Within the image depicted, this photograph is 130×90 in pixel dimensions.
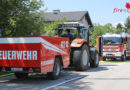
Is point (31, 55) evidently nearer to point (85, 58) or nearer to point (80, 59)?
point (80, 59)

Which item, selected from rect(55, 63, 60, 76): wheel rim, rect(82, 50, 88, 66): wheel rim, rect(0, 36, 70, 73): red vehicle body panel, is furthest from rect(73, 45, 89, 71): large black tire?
rect(0, 36, 70, 73): red vehicle body panel

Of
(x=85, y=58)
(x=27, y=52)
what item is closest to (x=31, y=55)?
(x=27, y=52)

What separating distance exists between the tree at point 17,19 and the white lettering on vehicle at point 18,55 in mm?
6255

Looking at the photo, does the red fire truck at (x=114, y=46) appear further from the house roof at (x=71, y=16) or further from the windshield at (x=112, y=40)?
the house roof at (x=71, y=16)

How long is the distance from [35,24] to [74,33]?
353cm

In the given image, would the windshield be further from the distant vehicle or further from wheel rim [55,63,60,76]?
wheel rim [55,63,60,76]

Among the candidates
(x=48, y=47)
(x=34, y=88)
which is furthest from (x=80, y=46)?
(x=34, y=88)

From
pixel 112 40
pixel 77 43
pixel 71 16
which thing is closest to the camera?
pixel 77 43

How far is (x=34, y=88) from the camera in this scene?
853 cm

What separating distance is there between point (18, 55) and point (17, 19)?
7.10 metres

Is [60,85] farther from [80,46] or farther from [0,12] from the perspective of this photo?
[0,12]

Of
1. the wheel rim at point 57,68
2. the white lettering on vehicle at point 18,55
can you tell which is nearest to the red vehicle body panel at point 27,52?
the white lettering on vehicle at point 18,55

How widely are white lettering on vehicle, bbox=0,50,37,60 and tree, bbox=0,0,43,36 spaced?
625 centimetres

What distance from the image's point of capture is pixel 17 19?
52.4ft
